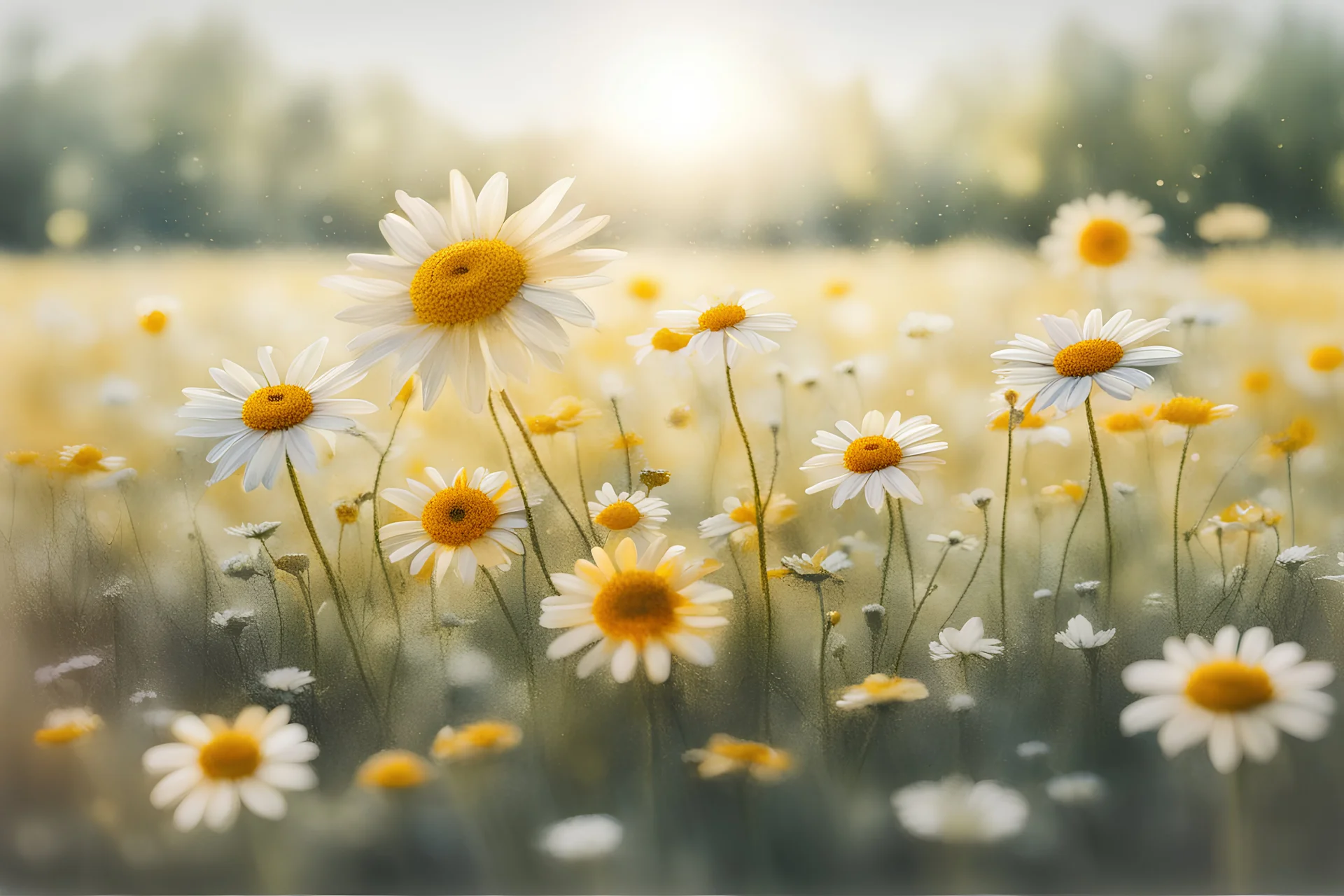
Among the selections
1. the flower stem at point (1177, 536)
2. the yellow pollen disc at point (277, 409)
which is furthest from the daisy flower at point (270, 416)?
the flower stem at point (1177, 536)

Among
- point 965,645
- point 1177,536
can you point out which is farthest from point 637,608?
point 1177,536

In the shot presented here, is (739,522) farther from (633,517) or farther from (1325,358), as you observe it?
(1325,358)

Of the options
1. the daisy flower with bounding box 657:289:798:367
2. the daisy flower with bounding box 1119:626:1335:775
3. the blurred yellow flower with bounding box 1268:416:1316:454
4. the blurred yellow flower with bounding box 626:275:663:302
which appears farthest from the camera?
the blurred yellow flower with bounding box 626:275:663:302

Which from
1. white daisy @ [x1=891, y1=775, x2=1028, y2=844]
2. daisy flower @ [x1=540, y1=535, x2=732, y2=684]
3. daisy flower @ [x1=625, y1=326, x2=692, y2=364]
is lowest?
white daisy @ [x1=891, y1=775, x2=1028, y2=844]

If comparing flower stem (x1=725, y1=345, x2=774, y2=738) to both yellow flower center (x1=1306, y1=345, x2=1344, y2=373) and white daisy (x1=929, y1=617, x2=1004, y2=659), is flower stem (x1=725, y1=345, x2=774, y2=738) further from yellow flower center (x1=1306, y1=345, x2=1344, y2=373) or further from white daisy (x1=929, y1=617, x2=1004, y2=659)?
yellow flower center (x1=1306, y1=345, x2=1344, y2=373)

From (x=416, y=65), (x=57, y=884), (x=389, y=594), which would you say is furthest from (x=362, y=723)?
(x=416, y=65)

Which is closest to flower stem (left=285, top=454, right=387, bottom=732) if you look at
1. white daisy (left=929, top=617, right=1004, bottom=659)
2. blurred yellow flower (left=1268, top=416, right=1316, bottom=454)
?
white daisy (left=929, top=617, right=1004, bottom=659)

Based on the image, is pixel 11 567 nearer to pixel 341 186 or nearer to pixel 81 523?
pixel 81 523
